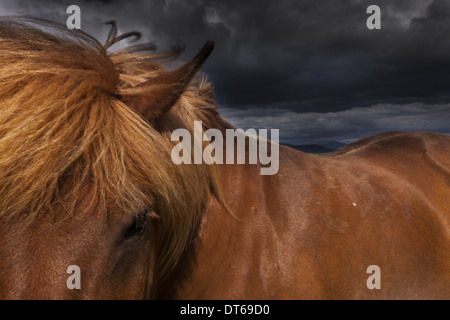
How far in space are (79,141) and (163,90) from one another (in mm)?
591

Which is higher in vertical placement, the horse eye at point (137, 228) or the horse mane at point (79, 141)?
the horse mane at point (79, 141)

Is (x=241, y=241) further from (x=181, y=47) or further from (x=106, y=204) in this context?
(x=181, y=47)

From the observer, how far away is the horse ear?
1.92 metres

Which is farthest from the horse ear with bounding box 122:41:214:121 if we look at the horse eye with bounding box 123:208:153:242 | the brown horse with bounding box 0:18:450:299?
the horse eye with bounding box 123:208:153:242

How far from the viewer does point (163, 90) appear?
6.59 ft

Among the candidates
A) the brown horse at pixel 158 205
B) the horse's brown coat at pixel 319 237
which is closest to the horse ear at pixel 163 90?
the brown horse at pixel 158 205

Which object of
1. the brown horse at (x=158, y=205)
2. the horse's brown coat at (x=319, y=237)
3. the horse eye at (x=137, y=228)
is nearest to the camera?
the brown horse at (x=158, y=205)

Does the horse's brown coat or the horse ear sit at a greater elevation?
the horse ear

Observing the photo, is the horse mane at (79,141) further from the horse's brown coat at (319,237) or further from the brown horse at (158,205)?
the horse's brown coat at (319,237)

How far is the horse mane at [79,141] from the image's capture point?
1680 millimetres

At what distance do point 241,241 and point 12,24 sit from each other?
2.30m

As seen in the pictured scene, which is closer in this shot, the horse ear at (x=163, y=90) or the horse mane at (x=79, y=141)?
the horse mane at (x=79, y=141)

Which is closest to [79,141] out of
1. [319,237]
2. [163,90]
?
[163,90]

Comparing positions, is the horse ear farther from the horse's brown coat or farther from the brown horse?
the horse's brown coat
